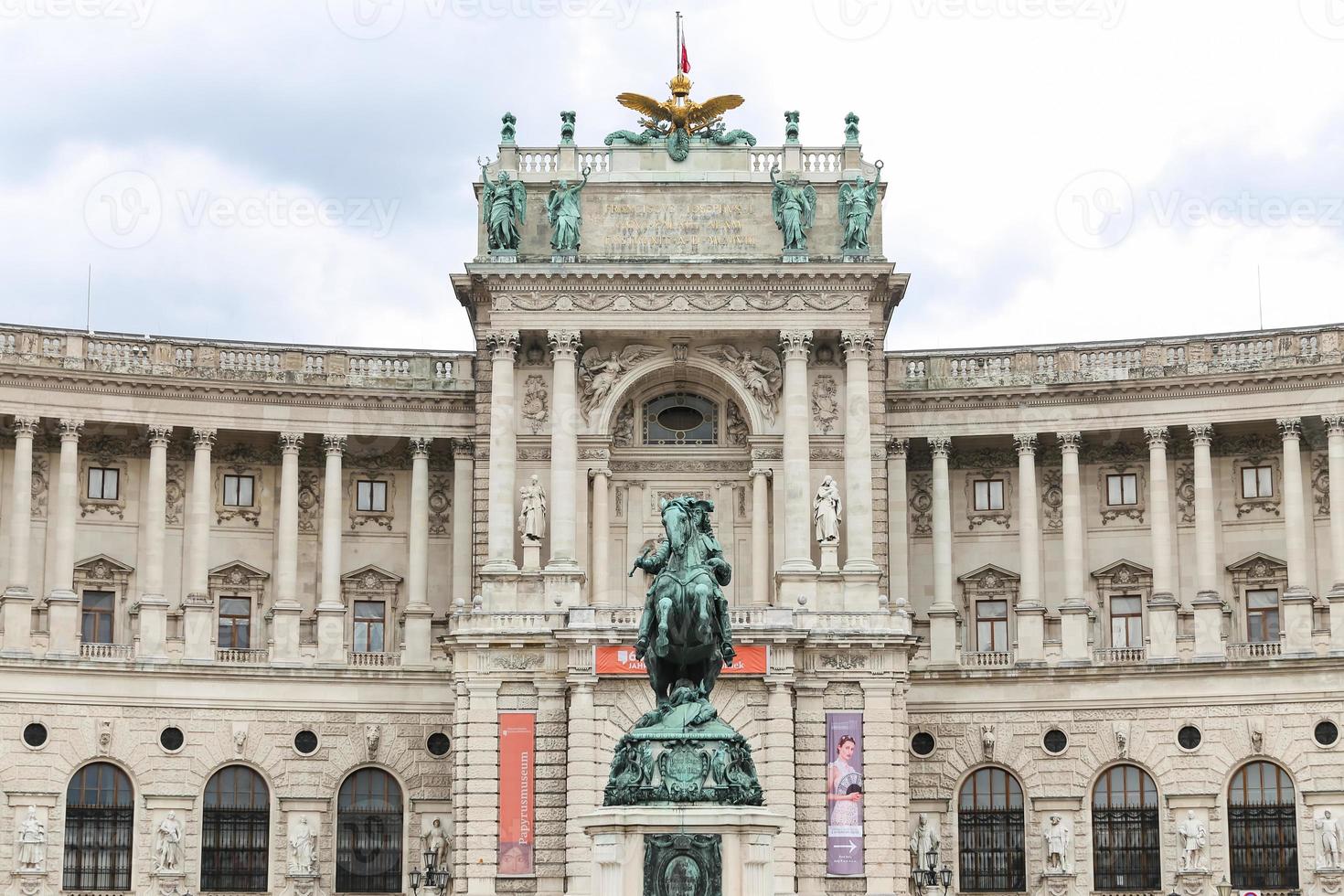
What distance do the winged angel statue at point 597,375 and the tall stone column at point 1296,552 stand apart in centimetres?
1845

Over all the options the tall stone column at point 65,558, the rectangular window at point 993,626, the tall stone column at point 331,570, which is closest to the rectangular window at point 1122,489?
the rectangular window at point 993,626

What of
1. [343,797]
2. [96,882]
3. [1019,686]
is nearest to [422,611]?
[343,797]

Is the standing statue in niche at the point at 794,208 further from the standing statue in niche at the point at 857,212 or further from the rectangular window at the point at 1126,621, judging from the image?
the rectangular window at the point at 1126,621

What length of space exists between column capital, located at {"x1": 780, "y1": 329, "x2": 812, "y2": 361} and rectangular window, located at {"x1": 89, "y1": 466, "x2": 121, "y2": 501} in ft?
67.0

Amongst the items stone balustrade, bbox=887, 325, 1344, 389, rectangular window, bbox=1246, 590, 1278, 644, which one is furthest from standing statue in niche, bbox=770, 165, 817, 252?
rectangular window, bbox=1246, 590, 1278, 644

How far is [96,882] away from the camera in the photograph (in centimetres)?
6769

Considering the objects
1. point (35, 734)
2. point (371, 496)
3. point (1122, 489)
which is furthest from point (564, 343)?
point (35, 734)

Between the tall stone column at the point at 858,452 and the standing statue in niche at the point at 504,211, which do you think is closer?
the tall stone column at the point at 858,452

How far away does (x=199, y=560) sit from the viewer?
70938mm

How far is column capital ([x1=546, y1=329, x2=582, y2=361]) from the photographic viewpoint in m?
68.7

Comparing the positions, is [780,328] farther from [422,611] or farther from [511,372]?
[422,611]

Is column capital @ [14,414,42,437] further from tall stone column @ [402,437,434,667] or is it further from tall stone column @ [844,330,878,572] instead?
tall stone column @ [844,330,878,572]

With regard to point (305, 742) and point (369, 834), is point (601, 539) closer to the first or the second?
point (305, 742)

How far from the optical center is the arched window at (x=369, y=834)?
6962cm
